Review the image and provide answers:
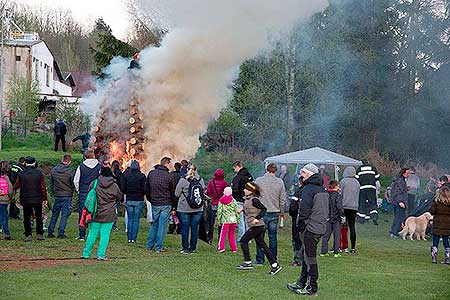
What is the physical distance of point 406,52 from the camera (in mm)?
35688

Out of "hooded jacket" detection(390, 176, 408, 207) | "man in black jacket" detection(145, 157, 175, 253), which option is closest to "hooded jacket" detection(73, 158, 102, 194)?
"man in black jacket" detection(145, 157, 175, 253)

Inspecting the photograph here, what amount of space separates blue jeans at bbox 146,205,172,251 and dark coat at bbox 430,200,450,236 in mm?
5405

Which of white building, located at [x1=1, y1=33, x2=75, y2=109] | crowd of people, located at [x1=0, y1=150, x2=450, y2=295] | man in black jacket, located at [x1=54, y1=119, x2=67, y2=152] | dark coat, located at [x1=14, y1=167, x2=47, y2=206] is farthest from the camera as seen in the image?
white building, located at [x1=1, y1=33, x2=75, y2=109]

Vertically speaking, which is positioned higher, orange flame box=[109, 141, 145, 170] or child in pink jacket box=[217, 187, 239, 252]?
orange flame box=[109, 141, 145, 170]

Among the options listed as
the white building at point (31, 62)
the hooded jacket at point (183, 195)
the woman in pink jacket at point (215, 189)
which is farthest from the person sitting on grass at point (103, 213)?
the white building at point (31, 62)

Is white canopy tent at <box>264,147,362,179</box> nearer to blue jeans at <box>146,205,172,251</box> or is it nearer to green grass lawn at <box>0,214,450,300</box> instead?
green grass lawn at <box>0,214,450,300</box>

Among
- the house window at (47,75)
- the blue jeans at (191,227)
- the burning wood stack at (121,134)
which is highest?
the house window at (47,75)

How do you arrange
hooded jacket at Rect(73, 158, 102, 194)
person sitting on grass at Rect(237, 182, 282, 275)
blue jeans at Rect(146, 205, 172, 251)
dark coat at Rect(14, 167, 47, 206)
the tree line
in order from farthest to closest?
the tree line, hooded jacket at Rect(73, 158, 102, 194), dark coat at Rect(14, 167, 47, 206), blue jeans at Rect(146, 205, 172, 251), person sitting on grass at Rect(237, 182, 282, 275)

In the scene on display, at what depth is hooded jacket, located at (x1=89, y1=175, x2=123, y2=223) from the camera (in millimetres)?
13484

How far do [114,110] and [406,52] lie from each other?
1732 cm

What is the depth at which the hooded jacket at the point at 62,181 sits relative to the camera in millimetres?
16531

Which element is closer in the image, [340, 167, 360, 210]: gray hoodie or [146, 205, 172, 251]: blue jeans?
[146, 205, 172, 251]: blue jeans

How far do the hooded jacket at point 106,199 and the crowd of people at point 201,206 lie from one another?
0.7 inches

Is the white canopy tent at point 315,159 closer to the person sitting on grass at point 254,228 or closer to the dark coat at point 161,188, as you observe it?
the dark coat at point 161,188
